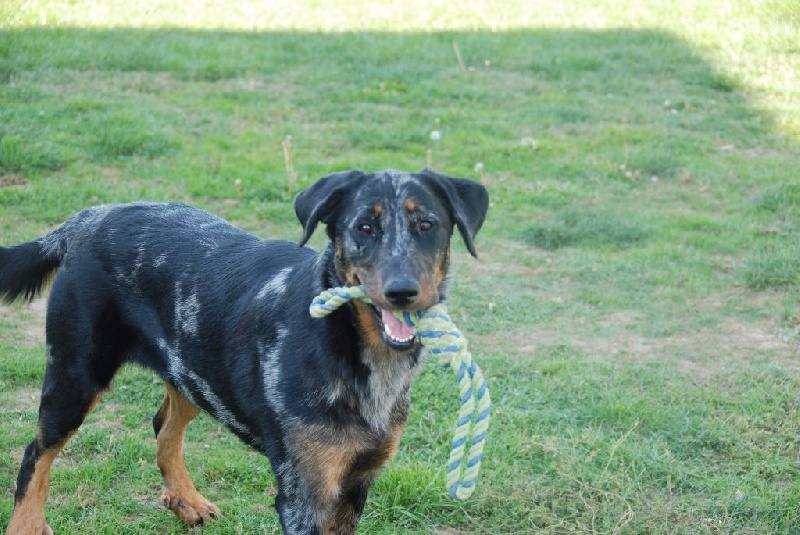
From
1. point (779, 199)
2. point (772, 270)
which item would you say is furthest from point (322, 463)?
point (779, 199)

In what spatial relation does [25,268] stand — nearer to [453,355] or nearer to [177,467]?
[177,467]

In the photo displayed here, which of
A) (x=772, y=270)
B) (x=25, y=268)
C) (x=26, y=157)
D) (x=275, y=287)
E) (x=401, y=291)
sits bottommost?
(x=26, y=157)

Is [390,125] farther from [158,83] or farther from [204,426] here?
[204,426]

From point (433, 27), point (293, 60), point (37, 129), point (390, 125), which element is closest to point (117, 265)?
point (37, 129)

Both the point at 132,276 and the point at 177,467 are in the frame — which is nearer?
the point at 132,276

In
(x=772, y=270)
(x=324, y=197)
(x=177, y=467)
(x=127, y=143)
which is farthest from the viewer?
(x=127, y=143)

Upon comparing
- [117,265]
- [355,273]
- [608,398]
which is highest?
[355,273]

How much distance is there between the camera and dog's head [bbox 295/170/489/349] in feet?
13.4

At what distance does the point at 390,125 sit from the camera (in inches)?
469

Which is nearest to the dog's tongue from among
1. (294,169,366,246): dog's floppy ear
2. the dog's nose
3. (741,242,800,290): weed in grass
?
the dog's nose

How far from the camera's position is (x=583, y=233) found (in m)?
9.52

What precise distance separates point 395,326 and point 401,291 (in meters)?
0.25

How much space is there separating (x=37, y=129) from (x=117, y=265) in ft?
20.9

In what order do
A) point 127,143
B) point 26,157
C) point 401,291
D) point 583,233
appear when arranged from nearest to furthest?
point 401,291, point 583,233, point 26,157, point 127,143
